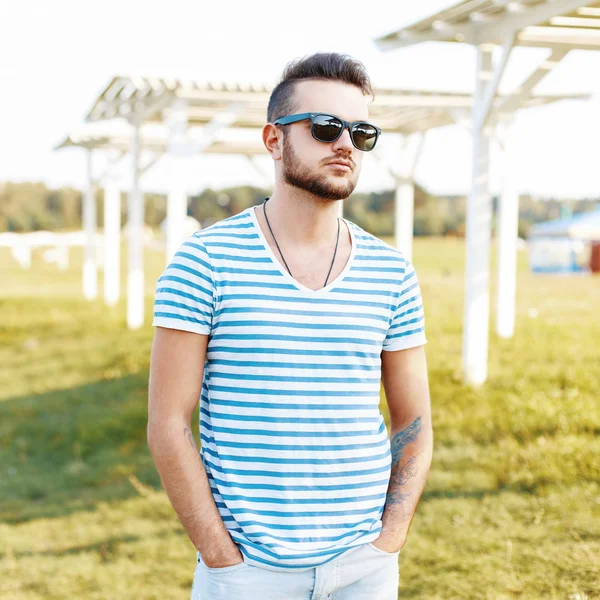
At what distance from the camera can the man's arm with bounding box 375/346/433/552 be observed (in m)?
1.87

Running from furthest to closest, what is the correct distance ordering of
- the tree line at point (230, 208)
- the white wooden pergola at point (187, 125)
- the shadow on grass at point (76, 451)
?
1. the tree line at point (230, 208)
2. the white wooden pergola at point (187, 125)
3. the shadow on grass at point (76, 451)

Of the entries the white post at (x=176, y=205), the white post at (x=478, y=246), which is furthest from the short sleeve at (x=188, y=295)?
the white post at (x=176, y=205)

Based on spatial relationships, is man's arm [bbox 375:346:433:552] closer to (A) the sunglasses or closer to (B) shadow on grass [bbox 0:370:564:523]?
(A) the sunglasses

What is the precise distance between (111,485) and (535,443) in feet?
10.2

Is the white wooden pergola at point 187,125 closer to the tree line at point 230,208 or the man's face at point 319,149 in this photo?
the man's face at point 319,149

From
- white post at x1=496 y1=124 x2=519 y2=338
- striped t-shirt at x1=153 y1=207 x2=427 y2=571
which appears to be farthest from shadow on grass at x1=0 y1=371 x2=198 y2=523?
striped t-shirt at x1=153 y1=207 x2=427 y2=571

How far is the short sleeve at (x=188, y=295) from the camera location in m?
1.63

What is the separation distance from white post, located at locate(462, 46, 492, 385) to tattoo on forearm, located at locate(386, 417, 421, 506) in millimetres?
5381

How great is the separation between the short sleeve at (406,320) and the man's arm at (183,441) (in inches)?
16.8

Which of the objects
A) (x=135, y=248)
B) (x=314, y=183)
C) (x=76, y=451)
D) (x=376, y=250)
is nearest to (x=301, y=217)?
(x=314, y=183)

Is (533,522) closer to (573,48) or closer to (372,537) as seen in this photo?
(372,537)

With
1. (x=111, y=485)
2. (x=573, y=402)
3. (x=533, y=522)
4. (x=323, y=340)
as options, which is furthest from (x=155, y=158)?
(x=323, y=340)

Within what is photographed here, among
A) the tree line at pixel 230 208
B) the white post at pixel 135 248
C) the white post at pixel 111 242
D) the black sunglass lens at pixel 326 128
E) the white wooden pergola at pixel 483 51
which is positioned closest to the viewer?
the black sunglass lens at pixel 326 128

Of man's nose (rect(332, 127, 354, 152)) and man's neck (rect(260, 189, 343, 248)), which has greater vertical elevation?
man's nose (rect(332, 127, 354, 152))
